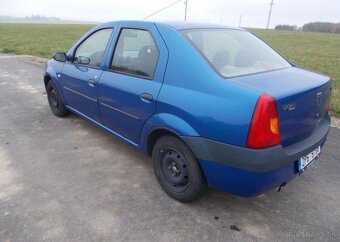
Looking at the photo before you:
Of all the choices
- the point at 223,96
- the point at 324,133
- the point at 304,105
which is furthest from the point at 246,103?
the point at 324,133

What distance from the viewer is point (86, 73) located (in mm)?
3914

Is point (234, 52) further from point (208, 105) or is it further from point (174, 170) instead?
point (174, 170)

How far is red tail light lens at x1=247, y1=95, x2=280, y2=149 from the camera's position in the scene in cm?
222

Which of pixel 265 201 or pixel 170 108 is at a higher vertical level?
pixel 170 108

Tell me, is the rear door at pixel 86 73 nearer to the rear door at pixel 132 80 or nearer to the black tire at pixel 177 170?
the rear door at pixel 132 80

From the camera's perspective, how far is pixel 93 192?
10.1 ft

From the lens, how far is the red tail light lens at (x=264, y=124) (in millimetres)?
2217

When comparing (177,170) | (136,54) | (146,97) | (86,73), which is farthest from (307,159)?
(86,73)

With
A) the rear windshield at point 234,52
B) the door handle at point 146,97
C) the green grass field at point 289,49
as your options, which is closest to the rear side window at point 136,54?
the door handle at point 146,97

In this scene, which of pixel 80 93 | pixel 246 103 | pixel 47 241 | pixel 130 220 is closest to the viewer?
pixel 246 103

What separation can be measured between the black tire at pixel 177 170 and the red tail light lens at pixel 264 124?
597mm

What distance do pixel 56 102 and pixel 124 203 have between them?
9.39ft

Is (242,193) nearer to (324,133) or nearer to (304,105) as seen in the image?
(304,105)

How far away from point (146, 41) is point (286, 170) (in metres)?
1.78
